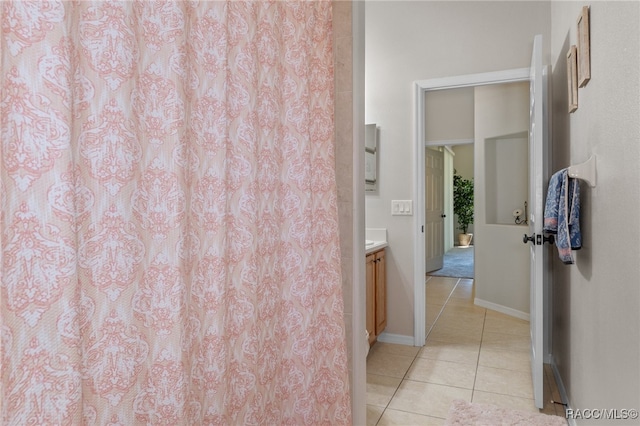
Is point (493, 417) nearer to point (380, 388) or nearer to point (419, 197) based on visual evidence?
point (380, 388)

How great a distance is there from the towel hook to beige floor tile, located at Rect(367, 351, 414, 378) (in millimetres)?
1756

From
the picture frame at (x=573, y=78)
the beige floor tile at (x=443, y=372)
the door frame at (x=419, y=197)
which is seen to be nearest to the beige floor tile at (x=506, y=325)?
the door frame at (x=419, y=197)

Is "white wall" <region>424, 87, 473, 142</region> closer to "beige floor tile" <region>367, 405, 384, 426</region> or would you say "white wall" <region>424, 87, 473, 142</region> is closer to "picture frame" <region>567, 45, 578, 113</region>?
"picture frame" <region>567, 45, 578, 113</region>

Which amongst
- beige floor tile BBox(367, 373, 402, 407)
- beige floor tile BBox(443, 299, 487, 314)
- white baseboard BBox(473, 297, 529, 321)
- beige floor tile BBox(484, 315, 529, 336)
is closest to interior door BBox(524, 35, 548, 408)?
beige floor tile BBox(367, 373, 402, 407)

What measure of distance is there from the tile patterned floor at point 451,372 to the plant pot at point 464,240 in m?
5.59

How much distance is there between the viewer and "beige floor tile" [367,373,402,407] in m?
2.37

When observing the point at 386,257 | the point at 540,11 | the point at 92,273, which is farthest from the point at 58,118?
the point at 540,11

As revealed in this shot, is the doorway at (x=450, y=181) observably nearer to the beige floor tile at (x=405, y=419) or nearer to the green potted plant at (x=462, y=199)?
the green potted plant at (x=462, y=199)

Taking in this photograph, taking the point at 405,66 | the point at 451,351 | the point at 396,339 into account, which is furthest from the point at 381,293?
→ the point at 405,66

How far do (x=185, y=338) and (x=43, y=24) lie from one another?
2.56 feet

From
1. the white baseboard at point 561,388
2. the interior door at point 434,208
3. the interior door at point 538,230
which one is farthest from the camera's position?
the interior door at point 434,208

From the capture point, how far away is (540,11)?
2.93m

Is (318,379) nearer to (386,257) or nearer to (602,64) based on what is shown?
(602,64)

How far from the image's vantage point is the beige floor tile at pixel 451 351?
2992 mm
